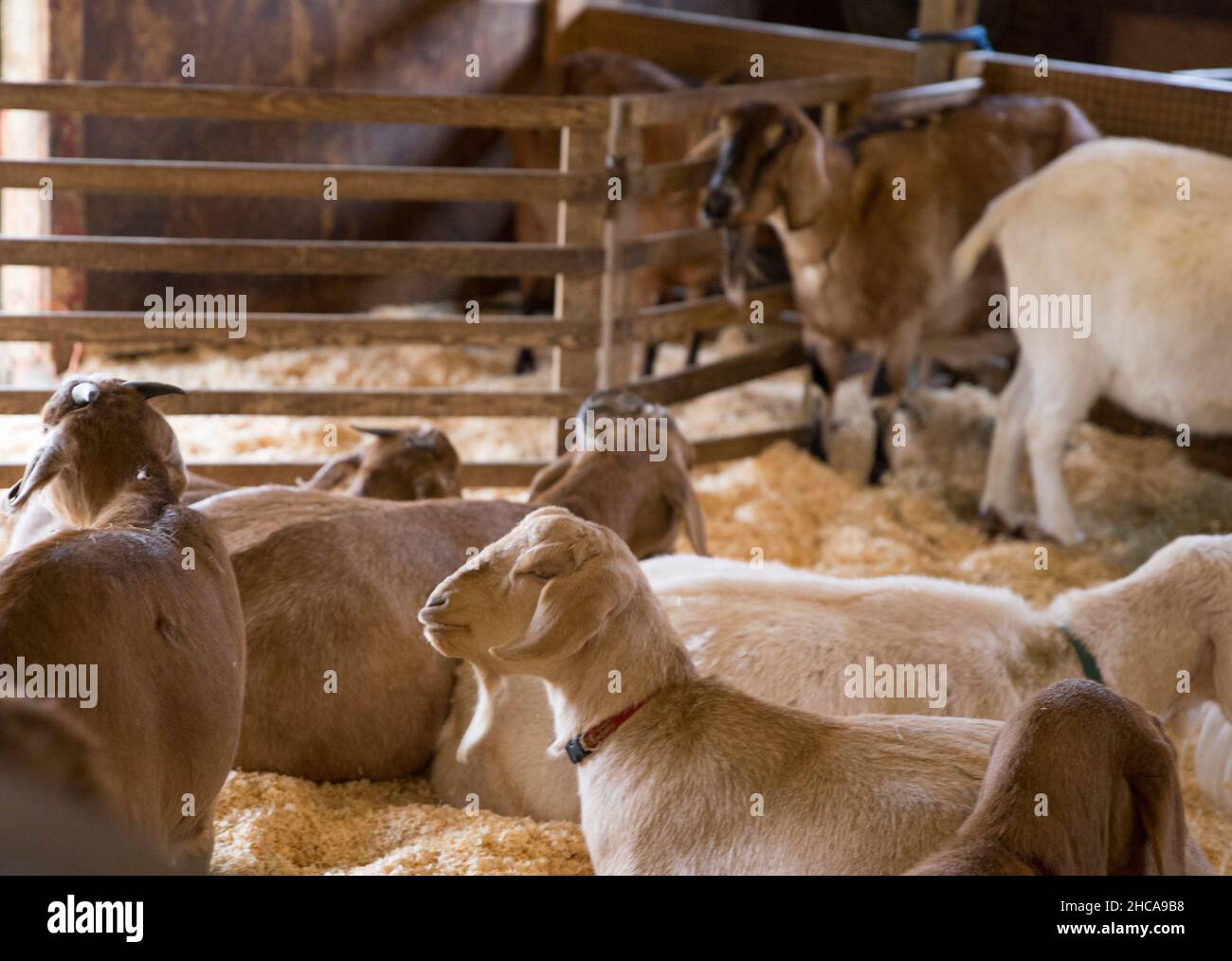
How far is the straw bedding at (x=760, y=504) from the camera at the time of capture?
3195mm

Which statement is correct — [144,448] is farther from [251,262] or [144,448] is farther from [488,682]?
[251,262]

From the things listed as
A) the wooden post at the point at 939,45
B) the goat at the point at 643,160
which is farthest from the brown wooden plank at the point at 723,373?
the wooden post at the point at 939,45

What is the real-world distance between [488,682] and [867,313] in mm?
3949

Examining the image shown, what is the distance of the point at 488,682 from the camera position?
290 cm

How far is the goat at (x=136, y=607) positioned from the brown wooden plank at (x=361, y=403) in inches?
72.3

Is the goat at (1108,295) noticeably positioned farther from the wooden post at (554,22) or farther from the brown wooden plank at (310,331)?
the wooden post at (554,22)

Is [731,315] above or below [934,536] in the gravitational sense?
above

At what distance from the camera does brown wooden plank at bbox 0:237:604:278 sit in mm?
5066

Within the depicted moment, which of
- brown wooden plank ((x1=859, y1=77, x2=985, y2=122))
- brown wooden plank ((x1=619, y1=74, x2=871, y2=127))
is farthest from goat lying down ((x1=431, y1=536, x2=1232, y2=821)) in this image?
brown wooden plank ((x1=859, y1=77, x2=985, y2=122))

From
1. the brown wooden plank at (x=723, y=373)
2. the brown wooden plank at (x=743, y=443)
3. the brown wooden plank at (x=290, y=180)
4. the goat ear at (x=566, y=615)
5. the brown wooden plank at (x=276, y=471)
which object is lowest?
the brown wooden plank at (x=743, y=443)

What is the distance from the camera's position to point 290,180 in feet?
17.3

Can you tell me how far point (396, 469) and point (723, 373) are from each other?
2.44 m

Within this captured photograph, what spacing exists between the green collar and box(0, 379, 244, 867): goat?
1.91 meters
